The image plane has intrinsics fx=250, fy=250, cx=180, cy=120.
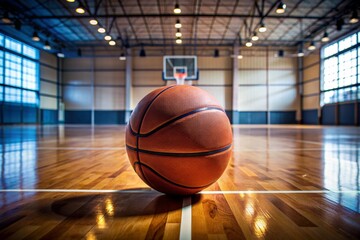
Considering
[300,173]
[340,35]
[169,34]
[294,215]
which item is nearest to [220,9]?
[169,34]

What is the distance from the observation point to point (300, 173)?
264cm

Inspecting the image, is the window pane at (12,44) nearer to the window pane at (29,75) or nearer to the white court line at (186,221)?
the window pane at (29,75)

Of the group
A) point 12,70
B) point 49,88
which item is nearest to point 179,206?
point 12,70

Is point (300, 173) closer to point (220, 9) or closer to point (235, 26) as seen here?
point (220, 9)

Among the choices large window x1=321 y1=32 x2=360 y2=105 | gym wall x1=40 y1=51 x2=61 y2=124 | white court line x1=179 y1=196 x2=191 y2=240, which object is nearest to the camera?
white court line x1=179 y1=196 x2=191 y2=240

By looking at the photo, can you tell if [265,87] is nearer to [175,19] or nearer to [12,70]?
[175,19]

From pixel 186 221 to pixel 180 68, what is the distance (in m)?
19.9

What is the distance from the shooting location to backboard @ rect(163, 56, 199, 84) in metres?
20.4

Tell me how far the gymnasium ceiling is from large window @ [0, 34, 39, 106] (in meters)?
1.18

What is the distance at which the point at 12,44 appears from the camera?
19328 mm

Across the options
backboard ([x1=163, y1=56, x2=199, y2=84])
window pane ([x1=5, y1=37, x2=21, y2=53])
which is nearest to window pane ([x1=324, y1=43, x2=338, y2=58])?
backboard ([x1=163, y1=56, x2=199, y2=84])

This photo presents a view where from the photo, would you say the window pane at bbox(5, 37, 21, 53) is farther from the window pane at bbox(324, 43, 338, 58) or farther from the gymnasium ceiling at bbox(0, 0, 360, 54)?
the window pane at bbox(324, 43, 338, 58)

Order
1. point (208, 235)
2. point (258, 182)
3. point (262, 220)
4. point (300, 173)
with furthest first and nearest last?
point (300, 173) → point (258, 182) → point (262, 220) → point (208, 235)

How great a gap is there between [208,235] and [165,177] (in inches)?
20.7
